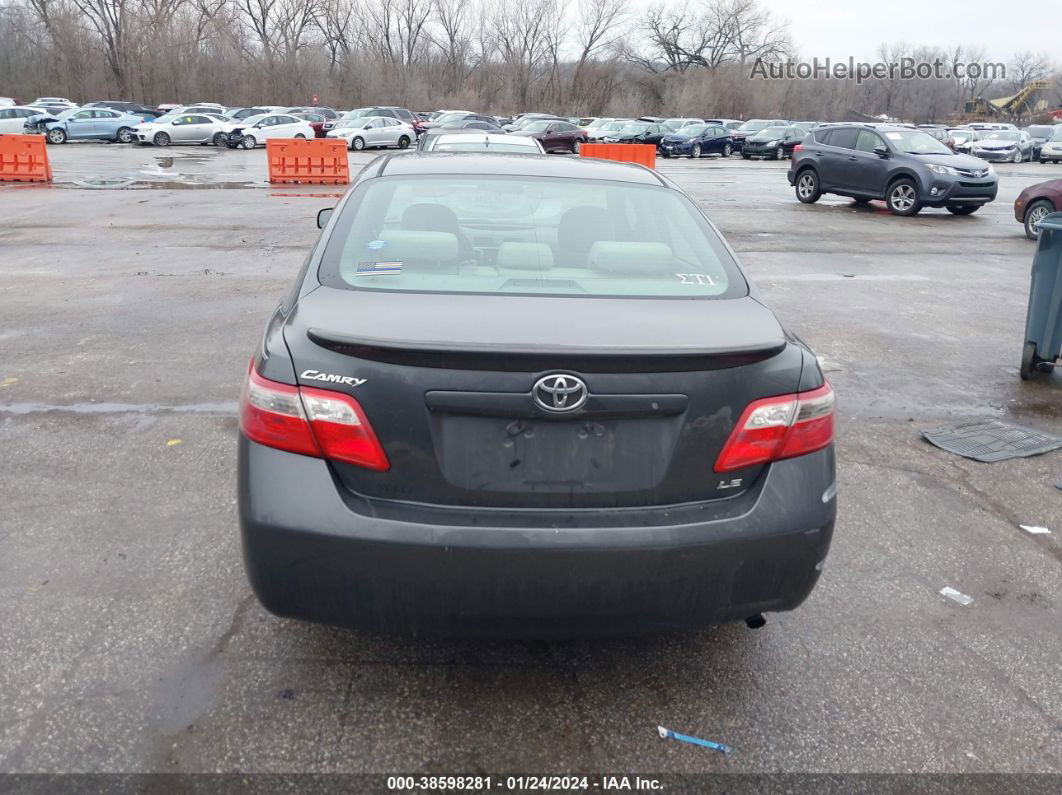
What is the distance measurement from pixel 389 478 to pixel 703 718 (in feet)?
4.25

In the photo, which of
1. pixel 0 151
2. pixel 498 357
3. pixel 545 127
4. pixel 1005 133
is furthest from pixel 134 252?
pixel 1005 133

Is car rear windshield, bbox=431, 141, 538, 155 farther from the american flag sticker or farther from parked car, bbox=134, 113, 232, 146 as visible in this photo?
parked car, bbox=134, 113, 232, 146

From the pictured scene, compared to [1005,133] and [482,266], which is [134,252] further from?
[1005,133]

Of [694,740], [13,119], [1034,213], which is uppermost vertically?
[13,119]

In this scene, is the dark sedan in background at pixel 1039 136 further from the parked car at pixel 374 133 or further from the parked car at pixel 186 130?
the parked car at pixel 186 130

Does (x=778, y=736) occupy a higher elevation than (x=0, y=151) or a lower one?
lower

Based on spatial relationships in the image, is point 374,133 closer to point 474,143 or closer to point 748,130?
point 748,130

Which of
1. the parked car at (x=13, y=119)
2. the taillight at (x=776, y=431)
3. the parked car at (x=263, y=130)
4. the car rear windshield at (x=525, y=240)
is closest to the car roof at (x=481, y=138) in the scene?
the car rear windshield at (x=525, y=240)

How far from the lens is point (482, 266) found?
10.5 feet

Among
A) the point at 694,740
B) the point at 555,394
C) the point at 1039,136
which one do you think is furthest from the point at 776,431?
the point at 1039,136

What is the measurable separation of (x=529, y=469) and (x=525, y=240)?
1.29 meters

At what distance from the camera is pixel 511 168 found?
3895mm

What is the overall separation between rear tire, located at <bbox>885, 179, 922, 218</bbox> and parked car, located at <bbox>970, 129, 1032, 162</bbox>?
23.4 m

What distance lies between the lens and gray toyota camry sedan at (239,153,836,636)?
2449mm
